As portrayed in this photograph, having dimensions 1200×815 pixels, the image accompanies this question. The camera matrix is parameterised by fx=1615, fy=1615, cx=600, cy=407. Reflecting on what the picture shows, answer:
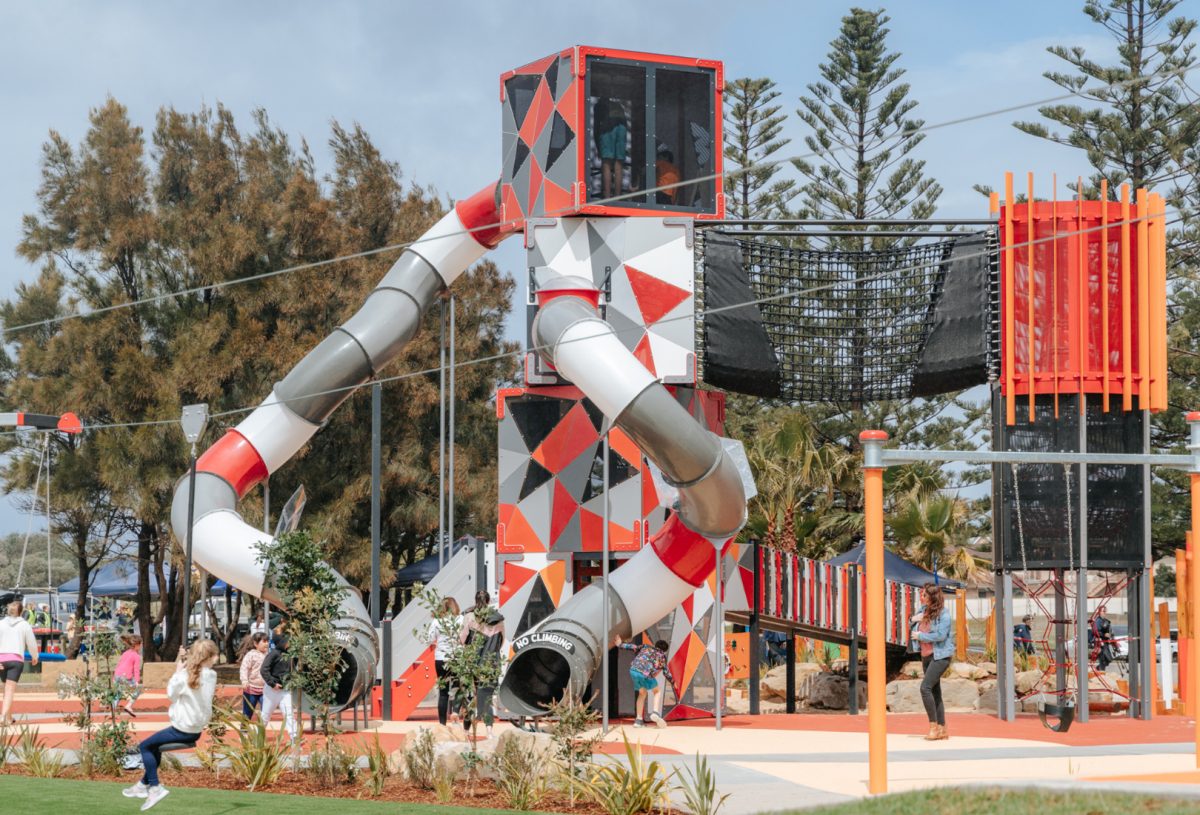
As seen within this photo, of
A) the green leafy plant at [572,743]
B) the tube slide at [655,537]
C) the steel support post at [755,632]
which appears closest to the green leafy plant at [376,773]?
the green leafy plant at [572,743]

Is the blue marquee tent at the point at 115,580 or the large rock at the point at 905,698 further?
the blue marquee tent at the point at 115,580

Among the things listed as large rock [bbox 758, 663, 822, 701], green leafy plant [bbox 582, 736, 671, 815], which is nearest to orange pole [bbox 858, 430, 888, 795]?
green leafy plant [bbox 582, 736, 671, 815]

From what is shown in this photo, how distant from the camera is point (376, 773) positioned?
13.1m

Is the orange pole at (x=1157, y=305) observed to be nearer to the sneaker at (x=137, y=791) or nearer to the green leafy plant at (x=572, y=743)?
the green leafy plant at (x=572, y=743)

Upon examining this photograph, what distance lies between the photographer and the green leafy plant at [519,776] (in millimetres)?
12461

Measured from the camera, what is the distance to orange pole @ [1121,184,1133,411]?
2022cm

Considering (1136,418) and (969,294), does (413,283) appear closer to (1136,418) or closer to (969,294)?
(969,294)

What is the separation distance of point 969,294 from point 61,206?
84.1 ft

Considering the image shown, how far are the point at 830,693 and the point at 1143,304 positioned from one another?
8862 millimetres

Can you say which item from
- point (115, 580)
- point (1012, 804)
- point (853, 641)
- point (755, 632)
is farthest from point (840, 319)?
point (115, 580)

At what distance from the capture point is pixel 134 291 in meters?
39.3

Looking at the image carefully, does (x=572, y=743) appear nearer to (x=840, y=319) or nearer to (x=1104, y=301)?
(x=840, y=319)

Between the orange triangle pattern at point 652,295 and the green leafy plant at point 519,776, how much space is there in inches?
335

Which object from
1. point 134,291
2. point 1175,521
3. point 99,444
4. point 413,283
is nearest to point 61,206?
point 134,291
